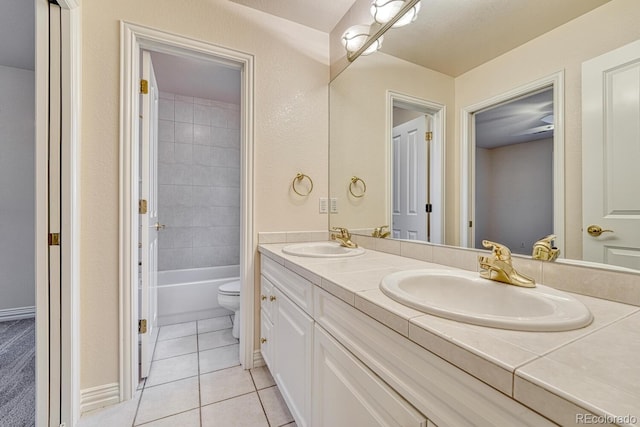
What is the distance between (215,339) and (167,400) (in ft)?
2.30

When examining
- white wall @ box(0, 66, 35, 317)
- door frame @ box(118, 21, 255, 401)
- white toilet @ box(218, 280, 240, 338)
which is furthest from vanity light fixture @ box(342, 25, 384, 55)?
white wall @ box(0, 66, 35, 317)

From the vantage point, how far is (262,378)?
63.9 inches

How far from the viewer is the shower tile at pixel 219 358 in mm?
1727

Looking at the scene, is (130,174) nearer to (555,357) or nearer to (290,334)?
(290,334)

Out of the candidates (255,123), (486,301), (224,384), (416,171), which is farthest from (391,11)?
(224,384)

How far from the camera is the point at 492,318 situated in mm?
530

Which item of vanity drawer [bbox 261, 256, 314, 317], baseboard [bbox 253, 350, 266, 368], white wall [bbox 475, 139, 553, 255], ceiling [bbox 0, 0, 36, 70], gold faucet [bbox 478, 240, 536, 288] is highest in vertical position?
ceiling [bbox 0, 0, 36, 70]

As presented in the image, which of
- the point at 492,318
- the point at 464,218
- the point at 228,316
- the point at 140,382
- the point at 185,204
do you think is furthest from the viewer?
the point at 185,204

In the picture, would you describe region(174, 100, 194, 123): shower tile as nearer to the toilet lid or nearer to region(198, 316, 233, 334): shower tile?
the toilet lid

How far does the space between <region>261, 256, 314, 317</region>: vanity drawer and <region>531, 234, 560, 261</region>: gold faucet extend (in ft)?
2.49

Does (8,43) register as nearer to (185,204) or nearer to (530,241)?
(185,204)

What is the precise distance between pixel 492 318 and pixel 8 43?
3396 millimetres

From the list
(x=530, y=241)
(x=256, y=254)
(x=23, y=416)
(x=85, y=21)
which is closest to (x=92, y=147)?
(x=85, y=21)

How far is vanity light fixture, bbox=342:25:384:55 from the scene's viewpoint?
5.28 ft
